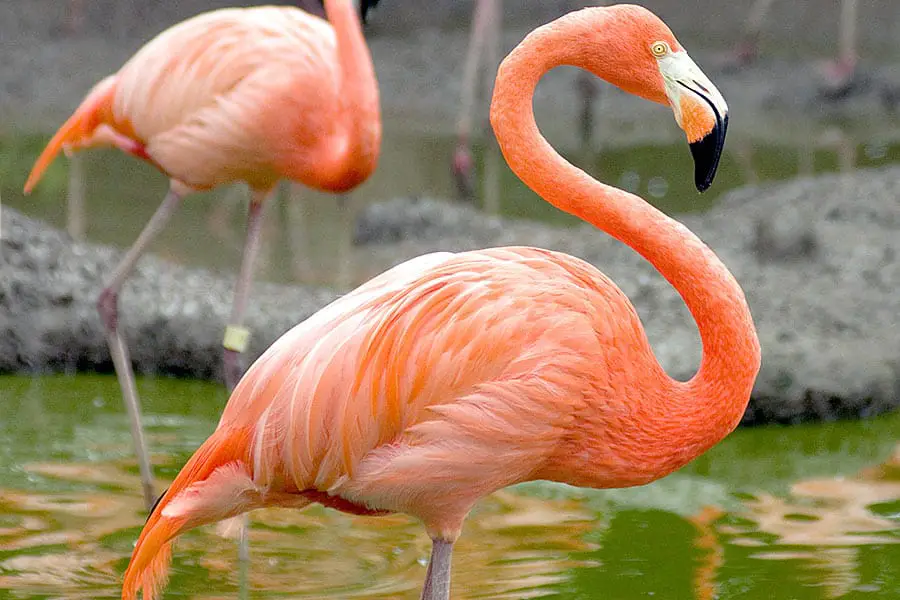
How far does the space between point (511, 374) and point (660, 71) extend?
667 mm

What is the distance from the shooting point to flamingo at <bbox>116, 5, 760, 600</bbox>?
2.65m

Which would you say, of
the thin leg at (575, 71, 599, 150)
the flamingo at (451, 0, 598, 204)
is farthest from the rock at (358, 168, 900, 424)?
the thin leg at (575, 71, 599, 150)

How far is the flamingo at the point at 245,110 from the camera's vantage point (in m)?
4.18

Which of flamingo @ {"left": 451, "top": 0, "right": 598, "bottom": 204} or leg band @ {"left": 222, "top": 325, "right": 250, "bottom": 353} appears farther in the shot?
flamingo @ {"left": 451, "top": 0, "right": 598, "bottom": 204}

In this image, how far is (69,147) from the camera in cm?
456

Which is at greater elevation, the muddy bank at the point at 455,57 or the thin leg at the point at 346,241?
the muddy bank at the point at 455,57

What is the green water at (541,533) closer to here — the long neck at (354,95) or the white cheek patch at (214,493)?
the white cheek patch at (214,493)

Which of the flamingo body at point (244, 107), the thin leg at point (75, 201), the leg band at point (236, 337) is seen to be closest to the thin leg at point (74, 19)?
the thin leg at point (75, 201)

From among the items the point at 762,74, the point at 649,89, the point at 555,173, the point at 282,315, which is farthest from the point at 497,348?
the point at 762,74

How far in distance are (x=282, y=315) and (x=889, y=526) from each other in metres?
2.45

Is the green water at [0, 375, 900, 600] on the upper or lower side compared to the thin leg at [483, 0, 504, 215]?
lower

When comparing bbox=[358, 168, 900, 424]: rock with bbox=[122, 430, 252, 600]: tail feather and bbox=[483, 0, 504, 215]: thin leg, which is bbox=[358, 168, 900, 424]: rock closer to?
bbox=[483, 0, 504, 215]: thin leg

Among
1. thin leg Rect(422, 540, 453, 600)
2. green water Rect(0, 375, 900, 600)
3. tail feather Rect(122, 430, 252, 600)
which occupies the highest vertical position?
tail feather Rect(122, 430, 252, 600)

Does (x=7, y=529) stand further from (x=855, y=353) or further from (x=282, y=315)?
(x=855, y=353)
